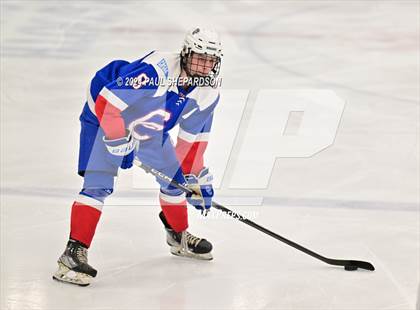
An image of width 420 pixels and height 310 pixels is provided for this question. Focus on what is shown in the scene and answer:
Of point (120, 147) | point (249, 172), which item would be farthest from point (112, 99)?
point (249, 172)

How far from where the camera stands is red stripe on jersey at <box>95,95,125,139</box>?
3396mm

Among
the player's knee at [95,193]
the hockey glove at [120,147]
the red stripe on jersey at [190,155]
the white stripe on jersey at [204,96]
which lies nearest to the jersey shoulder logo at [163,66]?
the white stripe on jersey at [204,96]

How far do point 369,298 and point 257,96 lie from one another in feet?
8.50

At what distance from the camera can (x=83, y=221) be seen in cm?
351

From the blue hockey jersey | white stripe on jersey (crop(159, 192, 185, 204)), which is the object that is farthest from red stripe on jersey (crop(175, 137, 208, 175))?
white stripe on jersey (crop(159, 192, 185, 204))

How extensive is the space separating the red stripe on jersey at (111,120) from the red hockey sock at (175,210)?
489 mm

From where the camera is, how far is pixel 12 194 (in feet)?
14.1

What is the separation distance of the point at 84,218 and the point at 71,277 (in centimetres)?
22

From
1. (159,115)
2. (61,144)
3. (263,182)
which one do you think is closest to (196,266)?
(159,115)

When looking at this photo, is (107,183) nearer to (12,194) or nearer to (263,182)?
(12,194)

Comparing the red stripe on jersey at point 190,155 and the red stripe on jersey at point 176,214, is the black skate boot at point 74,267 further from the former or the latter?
the red stripe on jersey at point 190,155

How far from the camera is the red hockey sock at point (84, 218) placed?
3508mm

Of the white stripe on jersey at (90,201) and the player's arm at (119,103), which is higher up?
the player's arm at (119,103)

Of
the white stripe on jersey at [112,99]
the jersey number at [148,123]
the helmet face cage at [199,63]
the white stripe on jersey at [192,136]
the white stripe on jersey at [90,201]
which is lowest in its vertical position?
the white stripe on jersey at [90,201]
